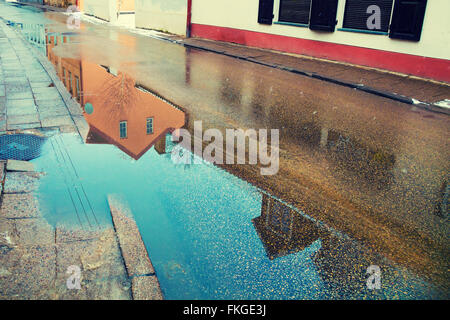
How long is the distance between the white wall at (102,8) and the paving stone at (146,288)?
30014mm

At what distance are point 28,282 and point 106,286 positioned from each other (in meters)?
0.63

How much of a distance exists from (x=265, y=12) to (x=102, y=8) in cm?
2031

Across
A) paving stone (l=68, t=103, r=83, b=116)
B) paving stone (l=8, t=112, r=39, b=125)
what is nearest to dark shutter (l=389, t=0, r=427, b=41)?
paving stone (l=68, t=103, r=83, b=116)

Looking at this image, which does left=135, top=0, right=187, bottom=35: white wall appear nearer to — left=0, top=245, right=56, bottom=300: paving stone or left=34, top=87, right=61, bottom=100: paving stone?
left=34, top=87, right=61, bottom=100: paving stone

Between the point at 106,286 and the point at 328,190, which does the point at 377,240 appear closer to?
the point at 328,190

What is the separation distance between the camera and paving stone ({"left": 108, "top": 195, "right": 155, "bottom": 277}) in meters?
3.47

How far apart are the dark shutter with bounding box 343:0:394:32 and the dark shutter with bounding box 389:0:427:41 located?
39cm

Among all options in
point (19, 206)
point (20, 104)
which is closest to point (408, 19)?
point (20, 104)

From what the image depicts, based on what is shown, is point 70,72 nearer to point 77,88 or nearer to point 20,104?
point 77,88

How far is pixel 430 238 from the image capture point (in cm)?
418

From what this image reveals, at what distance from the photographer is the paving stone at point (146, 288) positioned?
3.15 metres

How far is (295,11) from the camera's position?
15859 mm

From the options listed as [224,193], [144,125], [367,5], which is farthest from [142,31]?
[224,193]

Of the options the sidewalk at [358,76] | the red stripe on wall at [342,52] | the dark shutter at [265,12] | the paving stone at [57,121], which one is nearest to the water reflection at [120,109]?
the paving stone at [57,121]
